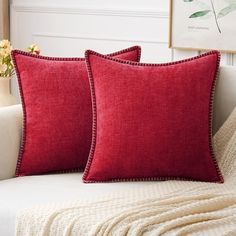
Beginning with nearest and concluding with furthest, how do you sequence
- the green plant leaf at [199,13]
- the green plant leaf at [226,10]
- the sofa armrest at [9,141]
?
the sofa armrest at [9,141] → the green plant leaf at [226,10] → the green plant leaf at [199,13]

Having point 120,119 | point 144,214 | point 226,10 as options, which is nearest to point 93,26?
point 226,10

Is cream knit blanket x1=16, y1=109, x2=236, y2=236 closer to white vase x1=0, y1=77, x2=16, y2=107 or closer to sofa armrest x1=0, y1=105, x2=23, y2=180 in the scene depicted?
sofa armrest x1=0, y1=105, x2=23, y2=180

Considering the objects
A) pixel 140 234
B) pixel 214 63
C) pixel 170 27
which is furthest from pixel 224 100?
pixel 170 27

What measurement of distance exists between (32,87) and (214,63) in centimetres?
67

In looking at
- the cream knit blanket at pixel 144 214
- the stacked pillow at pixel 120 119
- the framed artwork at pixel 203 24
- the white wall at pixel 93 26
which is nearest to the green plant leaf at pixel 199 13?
the framed artwork at pixel 203 24

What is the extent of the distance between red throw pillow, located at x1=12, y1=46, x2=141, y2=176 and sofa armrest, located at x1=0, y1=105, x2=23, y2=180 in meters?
0.03

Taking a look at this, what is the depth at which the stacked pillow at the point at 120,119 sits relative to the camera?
249 centimetres

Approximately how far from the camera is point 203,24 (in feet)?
12.1

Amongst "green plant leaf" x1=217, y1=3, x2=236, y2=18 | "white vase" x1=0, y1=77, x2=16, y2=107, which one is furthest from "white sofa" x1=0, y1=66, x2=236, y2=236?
"green plant leaf" x1=217, y1=3, x2=236, y2=18

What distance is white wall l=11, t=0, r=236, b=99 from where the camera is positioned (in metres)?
3.86

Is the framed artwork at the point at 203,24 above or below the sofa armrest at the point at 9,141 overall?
above

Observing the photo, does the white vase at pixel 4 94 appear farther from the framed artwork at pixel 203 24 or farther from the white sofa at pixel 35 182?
the framed artwork at pixel 203 24

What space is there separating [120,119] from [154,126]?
0.39ft

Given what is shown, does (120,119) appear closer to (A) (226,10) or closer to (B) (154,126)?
(B) (154,126)
